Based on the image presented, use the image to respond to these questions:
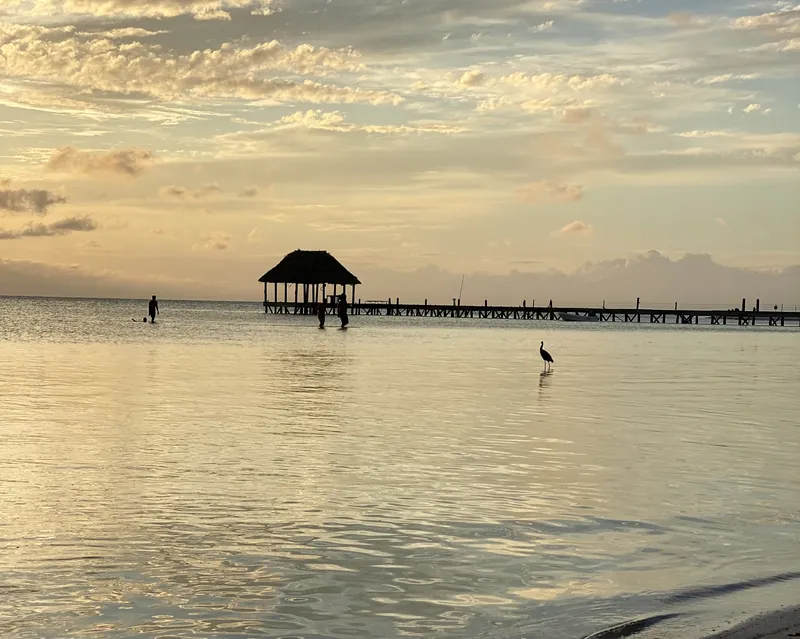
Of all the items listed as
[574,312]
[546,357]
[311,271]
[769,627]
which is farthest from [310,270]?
[769,627]

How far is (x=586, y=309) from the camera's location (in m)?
117

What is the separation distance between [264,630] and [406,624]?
0.83 m

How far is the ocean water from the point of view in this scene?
20.1 feet

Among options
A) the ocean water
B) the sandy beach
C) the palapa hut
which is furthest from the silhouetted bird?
the palapa hut

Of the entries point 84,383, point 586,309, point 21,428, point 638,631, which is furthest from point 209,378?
point 586,309

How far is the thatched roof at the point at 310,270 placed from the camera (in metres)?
91.4

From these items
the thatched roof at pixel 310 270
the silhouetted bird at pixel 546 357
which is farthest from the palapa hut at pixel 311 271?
the silhouetted bird at pixel 546 357

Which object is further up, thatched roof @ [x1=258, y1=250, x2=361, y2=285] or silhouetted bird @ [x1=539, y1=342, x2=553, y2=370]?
thatched roof @ [x1=258, y1=250, x2=361, y2=285]

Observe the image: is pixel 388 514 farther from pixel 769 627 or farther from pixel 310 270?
pixel 310 270

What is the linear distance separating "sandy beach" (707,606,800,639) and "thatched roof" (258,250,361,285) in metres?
85.3

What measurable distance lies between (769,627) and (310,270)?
87.2 meters

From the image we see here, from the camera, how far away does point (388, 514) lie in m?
8.84

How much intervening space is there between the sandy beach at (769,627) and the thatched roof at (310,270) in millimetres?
85347

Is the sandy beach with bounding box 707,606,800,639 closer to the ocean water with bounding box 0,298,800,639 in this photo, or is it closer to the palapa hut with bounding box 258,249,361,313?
the ocean water with bounding box 0,298,800,639
